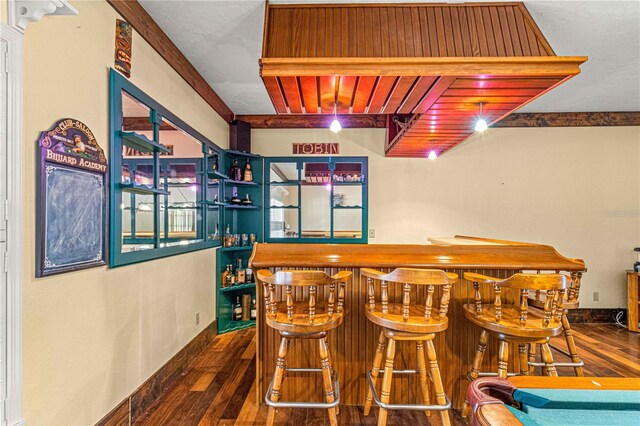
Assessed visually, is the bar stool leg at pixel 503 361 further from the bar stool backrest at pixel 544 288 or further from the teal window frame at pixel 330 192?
the teal window frame at pixel 330 192

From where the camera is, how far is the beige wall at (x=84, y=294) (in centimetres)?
136

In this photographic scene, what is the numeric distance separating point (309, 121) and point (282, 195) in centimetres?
146

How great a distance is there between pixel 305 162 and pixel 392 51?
252 cm

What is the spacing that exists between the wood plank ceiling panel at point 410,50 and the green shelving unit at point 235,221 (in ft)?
5.80

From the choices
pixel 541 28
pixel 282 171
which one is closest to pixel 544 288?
pixel 541 28

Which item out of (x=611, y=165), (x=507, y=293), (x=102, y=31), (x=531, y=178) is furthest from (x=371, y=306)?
(x=611, y=165)

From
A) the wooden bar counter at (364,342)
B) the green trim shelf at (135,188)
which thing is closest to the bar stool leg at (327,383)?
the wooden bar counter at (364,342)

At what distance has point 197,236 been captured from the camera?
329cm

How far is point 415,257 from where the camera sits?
6.94ft

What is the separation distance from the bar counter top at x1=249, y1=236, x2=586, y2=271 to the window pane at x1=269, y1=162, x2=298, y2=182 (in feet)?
8.20

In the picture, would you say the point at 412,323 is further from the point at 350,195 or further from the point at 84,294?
the point at 350,195

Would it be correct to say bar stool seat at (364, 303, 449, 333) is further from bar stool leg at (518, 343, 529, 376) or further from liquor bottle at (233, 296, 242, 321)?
→ liquor bottle at (233, 296, 242, 321)

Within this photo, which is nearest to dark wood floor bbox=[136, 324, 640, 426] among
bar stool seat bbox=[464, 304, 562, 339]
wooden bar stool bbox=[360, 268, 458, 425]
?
wooden bar stool bbox=[360, 268, 458, 425]

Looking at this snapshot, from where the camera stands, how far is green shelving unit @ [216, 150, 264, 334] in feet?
12.1
